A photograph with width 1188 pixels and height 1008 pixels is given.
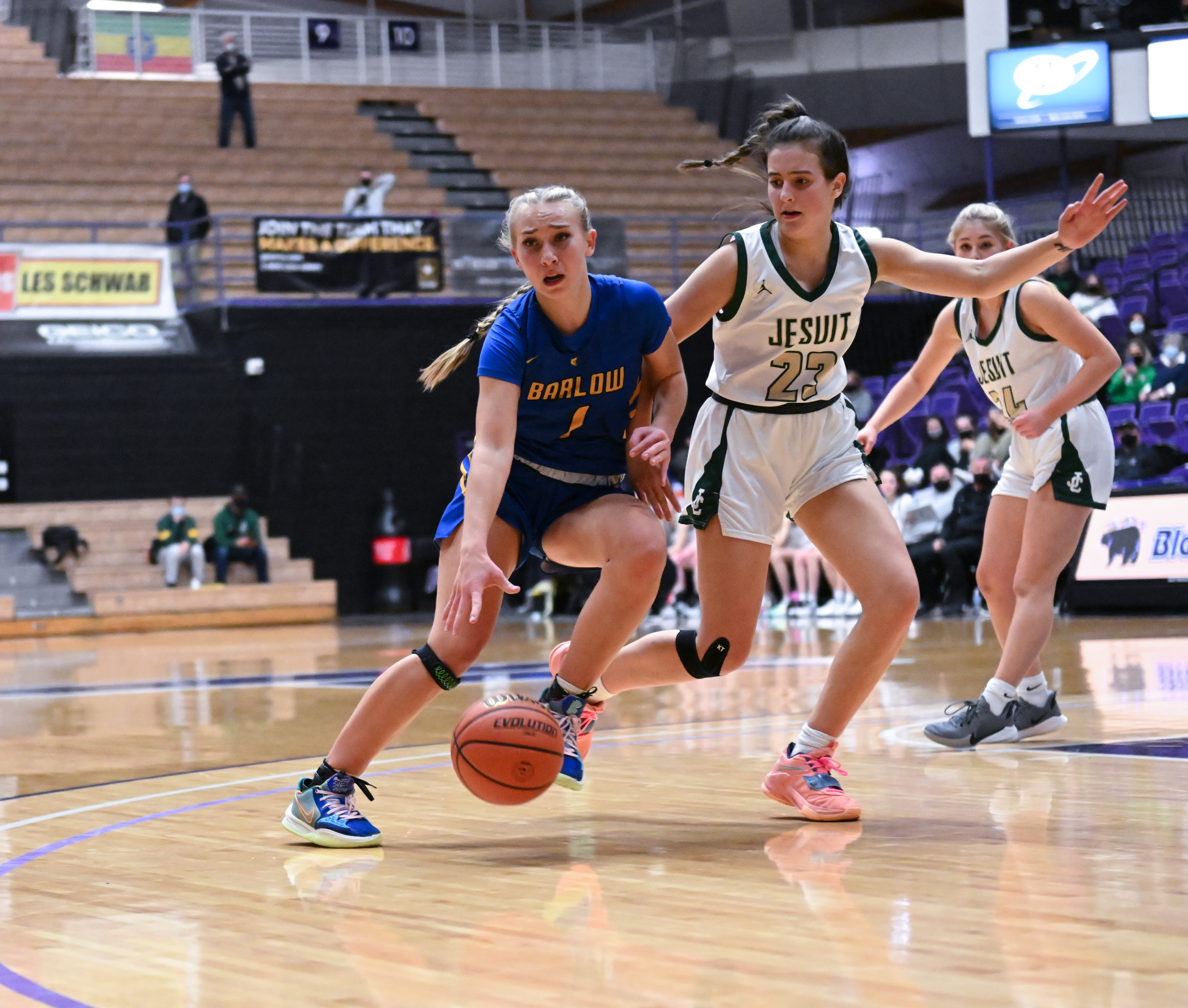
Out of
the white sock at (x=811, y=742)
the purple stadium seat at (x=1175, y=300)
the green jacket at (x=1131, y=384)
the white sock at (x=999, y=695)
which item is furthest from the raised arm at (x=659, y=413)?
the purple stadium seat at (x=1175, y=300)

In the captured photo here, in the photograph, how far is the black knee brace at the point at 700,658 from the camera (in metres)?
4.14

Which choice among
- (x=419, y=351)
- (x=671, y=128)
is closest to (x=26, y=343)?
(x=419, y=351)

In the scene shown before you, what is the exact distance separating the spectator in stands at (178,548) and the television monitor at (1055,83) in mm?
9921

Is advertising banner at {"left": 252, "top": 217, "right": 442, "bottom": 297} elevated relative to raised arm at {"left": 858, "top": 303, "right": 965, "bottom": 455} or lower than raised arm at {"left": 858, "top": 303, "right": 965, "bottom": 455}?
elevated

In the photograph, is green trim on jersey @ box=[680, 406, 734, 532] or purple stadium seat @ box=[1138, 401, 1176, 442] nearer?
green trim on jersey @ box=[680, 406, 734, 532]

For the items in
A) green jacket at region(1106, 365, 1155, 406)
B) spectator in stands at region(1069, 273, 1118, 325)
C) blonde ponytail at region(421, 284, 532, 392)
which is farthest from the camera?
spectator in stands at region(1069, 273, 1118, 325)

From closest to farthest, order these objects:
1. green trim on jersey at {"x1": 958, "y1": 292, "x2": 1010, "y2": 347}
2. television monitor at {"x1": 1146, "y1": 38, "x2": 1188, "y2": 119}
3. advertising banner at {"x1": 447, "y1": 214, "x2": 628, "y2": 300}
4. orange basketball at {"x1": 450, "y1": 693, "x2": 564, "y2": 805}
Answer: orange basketball at {"x1": 450, "y1": 693, "x2": 564, "y2": 805}, green trim on jersey at {"x1": 958, "y1": 292, "x2": 1010, "y2": 347}, television monitor at {"x1": 1146, "y1": 38, "x2": 1188, "y2": 119}, advertising banner at {"x1": 447, "y1": 214, "x2": 628, "y2": 300}

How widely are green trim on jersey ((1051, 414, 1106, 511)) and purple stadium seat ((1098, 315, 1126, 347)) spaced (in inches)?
394

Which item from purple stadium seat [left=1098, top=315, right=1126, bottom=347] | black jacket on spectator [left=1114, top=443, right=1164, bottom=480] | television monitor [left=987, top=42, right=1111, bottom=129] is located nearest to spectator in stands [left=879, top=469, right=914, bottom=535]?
black jacket on spectator [left=1114, top=443, right=1164, bottom=480]

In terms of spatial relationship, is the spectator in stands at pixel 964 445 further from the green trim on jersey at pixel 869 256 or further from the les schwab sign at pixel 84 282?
the green trim on jersey at pixel 869 256

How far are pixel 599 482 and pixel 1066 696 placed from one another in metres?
3.43

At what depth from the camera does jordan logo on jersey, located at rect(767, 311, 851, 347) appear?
414 centimetres

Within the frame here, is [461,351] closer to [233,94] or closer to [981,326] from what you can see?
[981,326]

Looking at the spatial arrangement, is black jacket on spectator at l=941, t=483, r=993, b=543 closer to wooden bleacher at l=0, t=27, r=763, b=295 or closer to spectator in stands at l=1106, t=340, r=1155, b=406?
spectator in stands at l=1106, t=340, r=1155, b=406
